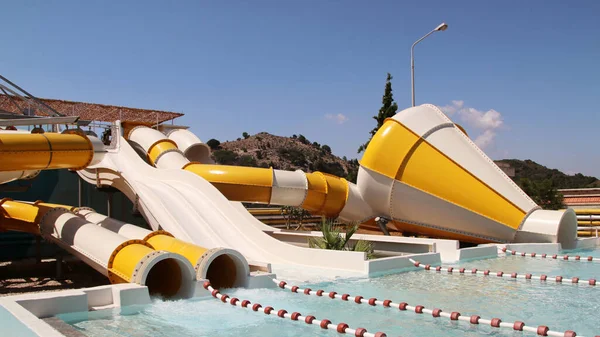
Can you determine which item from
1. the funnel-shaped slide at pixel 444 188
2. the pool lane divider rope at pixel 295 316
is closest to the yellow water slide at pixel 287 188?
the funnel-shaped slide at pixel 444 188

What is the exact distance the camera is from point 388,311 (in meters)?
7.07

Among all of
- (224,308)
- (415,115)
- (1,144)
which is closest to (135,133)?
(1,144)

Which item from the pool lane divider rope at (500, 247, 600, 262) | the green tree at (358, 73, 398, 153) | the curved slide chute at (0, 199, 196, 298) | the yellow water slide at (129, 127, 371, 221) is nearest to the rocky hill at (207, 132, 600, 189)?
the green tree at (358, 73, 398, 153)

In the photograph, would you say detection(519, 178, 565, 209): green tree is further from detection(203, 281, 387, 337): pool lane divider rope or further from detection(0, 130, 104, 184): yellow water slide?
detection(203, 281, 387, 337): pool lane divider rope

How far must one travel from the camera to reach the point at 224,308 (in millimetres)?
7168

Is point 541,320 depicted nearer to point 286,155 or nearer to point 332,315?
point 332,315

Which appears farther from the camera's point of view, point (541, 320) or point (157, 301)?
point (157, 301)

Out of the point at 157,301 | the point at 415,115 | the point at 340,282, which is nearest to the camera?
the point at 157,301

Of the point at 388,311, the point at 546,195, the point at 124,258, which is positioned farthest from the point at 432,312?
the point at 546,195

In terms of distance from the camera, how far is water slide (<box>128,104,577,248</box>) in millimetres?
12750

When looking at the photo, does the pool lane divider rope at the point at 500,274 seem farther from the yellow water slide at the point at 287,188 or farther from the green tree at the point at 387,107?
the green tree at the point at 387,107

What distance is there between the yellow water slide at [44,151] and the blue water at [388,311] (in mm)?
4886

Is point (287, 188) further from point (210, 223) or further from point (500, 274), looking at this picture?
point (500, 274)

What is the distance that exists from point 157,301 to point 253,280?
5.40 feet
